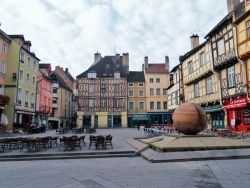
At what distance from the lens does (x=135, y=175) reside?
6.78 m

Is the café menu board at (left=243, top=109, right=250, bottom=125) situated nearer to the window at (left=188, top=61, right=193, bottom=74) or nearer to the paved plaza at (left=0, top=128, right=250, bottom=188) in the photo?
the window at (left=188, top=61, right=193, bottom=74)

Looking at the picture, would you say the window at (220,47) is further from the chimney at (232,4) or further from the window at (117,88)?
the window at (117,88)

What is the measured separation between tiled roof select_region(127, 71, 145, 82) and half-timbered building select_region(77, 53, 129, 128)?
1.90m

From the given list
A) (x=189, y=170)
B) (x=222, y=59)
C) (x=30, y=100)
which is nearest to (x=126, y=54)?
(x=30, y=100)

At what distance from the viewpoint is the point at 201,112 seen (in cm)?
1203

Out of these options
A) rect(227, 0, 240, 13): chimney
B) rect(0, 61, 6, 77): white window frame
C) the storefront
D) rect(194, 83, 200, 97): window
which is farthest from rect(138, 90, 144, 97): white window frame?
rect(227, 0, 240, 13): chimney

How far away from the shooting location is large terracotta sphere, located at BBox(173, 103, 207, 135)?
11766 mm

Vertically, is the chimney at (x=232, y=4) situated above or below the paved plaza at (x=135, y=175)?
above

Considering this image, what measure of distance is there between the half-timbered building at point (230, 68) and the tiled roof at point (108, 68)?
26.3 m

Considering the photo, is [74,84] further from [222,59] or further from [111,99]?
[222,59]

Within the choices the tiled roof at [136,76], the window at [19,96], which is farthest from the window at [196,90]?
the window at [19,96]

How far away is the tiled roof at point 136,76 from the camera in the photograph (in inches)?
1850

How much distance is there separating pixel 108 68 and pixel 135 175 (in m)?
40.7

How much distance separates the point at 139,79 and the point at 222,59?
1085 inches
